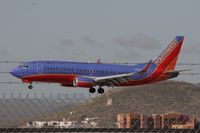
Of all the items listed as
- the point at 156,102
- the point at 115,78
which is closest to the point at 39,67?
the point at 115,78

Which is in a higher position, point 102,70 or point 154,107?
point 102,70

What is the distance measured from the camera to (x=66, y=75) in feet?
267

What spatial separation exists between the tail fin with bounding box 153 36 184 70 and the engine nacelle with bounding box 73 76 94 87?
1336cm

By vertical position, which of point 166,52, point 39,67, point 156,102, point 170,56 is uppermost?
point 166,52

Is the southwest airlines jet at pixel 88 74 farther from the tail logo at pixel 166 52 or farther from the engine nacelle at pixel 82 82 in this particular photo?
the tail logo at pixel 166 52

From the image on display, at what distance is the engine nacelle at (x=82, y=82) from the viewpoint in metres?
80.1

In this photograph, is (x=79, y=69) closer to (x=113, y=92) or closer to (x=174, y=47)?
(x=174, y=47)

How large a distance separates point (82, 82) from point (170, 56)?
61.5ft

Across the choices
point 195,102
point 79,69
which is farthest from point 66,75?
point 195,102

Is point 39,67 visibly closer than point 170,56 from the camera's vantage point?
Yes

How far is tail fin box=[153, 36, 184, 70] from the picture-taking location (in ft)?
303

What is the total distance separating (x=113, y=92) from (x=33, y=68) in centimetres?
6171

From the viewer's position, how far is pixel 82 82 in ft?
264

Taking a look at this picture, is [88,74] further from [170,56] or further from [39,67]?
[170,56]
